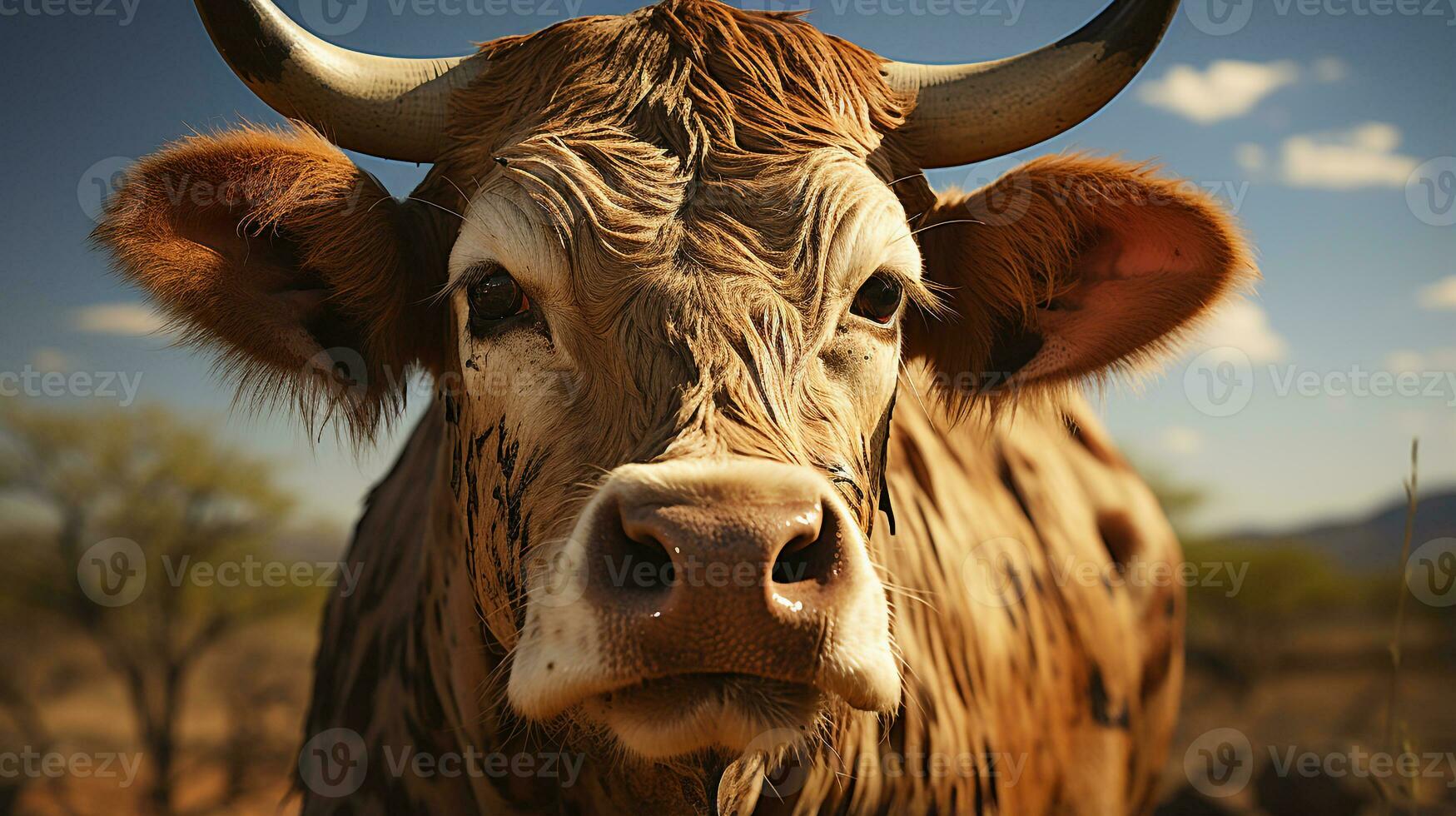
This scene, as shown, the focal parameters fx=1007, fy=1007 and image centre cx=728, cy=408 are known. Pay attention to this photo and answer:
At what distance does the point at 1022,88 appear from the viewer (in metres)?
2.92

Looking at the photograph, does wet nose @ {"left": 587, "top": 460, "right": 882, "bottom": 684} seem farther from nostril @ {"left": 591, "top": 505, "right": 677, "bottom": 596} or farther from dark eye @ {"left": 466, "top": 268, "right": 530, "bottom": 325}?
dark eye @ {"left": 466, "top": 268, "right": 530, "bottom": 325}

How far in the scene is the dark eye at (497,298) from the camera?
248 centimetres

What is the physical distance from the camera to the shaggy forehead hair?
217cm

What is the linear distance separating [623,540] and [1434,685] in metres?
30.3

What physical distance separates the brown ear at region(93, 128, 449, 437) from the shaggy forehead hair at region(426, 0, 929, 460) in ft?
0.86

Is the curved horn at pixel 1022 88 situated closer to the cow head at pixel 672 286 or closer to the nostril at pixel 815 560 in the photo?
the cow head at pixel 672 286

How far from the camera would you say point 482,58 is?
2908 millimetres

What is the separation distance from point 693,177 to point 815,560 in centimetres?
101

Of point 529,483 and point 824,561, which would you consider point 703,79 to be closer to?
point 529,483

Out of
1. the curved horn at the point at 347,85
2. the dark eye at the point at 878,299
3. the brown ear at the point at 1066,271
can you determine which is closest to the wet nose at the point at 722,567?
the dark eye at the point at 878,299

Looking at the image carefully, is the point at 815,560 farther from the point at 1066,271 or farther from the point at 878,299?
the point at 1066,271

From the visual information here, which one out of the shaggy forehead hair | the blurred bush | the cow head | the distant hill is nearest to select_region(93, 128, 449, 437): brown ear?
the cow head

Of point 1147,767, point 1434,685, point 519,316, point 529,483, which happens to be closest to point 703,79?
point 519,316

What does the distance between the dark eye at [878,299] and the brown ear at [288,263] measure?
4.09 ft
